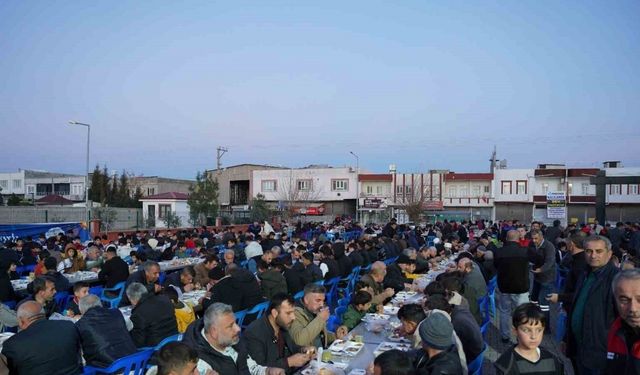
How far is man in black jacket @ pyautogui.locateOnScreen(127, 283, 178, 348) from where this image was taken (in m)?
6.17

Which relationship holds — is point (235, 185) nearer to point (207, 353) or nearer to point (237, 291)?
point (237, 291)

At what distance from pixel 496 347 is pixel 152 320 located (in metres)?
5.58

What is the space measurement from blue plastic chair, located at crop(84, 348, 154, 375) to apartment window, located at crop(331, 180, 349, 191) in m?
48.3

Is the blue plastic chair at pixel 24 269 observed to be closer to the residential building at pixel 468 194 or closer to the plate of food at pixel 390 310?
the plate of food at pixel 390 310

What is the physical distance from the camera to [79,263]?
41.8ft

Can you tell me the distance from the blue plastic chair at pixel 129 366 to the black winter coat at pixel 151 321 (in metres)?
0.75

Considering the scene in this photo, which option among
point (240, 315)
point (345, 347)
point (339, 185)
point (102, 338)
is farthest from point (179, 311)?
point (339, 185)

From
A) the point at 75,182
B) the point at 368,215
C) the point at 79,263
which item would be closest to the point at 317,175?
the point at 368,215

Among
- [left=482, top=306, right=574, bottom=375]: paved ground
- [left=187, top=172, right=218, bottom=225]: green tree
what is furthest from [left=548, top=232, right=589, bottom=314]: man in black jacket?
[left=187, top=172, right=218, bottom=225]: green tree

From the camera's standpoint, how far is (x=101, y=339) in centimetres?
546

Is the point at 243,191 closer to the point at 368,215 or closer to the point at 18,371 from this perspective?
the point at 368,215

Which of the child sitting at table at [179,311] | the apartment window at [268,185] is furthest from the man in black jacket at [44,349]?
the apartment window at [268,185]

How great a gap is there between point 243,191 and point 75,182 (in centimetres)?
2469

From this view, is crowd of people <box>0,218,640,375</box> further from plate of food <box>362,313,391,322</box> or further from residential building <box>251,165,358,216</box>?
residential building <box>251,165,358,216</box>
